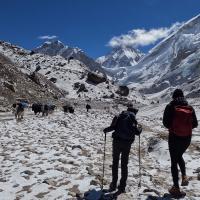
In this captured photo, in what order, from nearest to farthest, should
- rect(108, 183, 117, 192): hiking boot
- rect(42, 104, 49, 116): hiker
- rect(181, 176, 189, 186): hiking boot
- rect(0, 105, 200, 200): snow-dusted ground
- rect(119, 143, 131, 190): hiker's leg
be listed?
rect(119, 143, 131, 190): hiker's leg → rect(108, 183, 117, 192): hiking boot → rect(0, 105, 200, 200): snow-dusted ground → rect(181, 176, 189, 186): hiking boot → rect(42, 104, 49, 116): hiker

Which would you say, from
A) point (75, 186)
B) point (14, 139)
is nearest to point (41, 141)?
point (14, 139)

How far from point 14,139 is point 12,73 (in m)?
64.8

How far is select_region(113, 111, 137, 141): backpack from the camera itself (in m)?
12.2

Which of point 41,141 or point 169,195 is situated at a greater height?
point 41,141

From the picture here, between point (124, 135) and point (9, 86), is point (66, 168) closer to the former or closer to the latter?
point (124, 135)

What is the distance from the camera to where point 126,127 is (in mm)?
12266

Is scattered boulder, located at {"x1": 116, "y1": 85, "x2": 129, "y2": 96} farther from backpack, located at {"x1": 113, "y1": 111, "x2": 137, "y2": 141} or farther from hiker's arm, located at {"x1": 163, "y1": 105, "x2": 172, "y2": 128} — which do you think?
hiker's arm, located at {"x1": 163, "y1": 105, "x2": 172, "y2": 128}

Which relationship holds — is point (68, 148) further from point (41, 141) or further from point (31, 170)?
point (31, 170)

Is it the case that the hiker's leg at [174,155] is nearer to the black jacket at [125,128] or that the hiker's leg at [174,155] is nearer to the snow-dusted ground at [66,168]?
the snow-dusted ground at [66,168]

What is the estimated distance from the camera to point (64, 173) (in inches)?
570

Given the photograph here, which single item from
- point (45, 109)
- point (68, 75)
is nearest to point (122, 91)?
point (68, 75)

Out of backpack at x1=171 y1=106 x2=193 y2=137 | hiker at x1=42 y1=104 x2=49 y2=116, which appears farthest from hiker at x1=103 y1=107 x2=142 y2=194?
hiker at x1=42 y1=104 x2=49 y2=116

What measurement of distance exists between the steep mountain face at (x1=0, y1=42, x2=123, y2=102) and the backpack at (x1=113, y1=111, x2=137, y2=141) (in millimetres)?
123228

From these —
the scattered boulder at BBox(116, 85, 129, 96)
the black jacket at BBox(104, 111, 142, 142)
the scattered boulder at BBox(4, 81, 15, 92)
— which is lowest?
the black jacket at BBox(104, 111, 142, 142)
